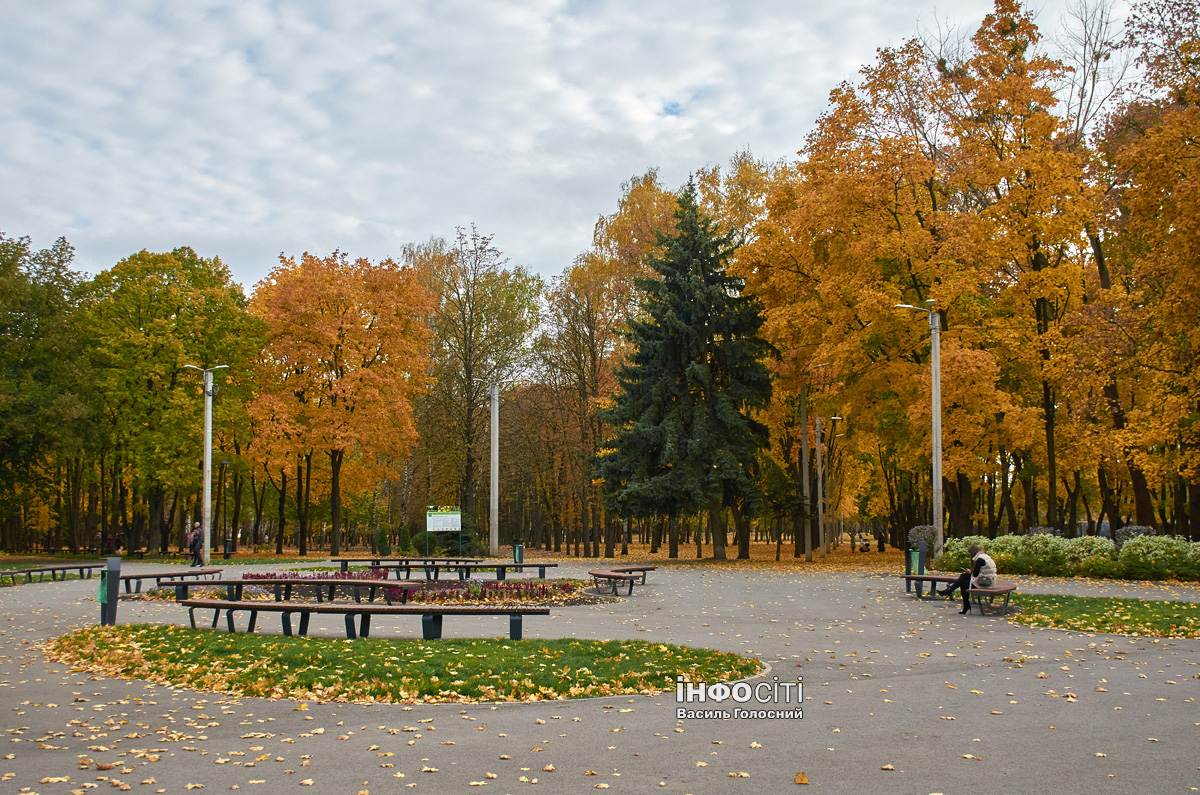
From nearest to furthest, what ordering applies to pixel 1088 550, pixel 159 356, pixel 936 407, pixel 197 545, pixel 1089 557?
pixel 1089 557 → pixel 1088 550 → pixel 936 407 → pixel 197 545 → pixel 159 356

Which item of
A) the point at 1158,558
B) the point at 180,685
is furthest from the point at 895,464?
the point at 180,685

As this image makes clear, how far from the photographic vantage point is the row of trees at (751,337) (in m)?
26.9

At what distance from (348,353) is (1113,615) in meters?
30.3

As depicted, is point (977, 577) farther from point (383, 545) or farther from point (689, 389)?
point (383, 545)

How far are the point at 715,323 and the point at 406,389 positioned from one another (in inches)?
532

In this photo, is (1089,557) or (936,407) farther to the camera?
(936,407)

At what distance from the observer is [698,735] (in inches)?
278

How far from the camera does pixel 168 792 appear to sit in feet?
18.5

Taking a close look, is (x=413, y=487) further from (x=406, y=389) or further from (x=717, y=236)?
(x=717, y=236)

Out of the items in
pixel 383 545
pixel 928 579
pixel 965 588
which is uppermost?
pixel 965 588

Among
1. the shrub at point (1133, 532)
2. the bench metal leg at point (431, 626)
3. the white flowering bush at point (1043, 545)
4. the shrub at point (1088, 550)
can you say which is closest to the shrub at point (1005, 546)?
the white flowering bush at point (1043, 545)

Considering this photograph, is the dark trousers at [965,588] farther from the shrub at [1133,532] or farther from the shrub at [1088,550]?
the shrub at [1133,532]

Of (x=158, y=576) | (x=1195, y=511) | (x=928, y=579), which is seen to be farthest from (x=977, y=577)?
(x=1195, y=511)

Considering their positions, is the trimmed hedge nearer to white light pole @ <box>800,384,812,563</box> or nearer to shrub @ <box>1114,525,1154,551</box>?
shrub @ <box>1114,525,1154,551</box>
